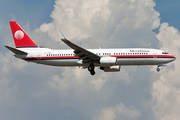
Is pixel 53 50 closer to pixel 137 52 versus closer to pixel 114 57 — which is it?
pixel 114 57

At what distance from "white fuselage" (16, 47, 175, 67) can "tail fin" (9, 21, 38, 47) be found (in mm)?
3420

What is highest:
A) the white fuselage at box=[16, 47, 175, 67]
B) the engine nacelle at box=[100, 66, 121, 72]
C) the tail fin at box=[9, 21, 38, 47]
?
the tail fin at box=[9, 21, 38, 47]

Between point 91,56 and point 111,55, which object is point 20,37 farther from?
point 111,55

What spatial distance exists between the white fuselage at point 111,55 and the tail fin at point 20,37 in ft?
11.2

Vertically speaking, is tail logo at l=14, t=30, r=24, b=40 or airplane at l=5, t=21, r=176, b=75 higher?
tail logo at l=14, t=30, r=24, b=40

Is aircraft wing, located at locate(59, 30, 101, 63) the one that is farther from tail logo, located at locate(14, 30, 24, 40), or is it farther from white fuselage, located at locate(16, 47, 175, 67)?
tail logo, located at locate(14, 30, 24, 40)

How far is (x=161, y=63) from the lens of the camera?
5672cm

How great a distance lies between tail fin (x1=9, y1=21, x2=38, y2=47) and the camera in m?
63.4

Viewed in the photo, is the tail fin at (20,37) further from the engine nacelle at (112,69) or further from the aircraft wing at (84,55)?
the engine nacelle at (112,69)

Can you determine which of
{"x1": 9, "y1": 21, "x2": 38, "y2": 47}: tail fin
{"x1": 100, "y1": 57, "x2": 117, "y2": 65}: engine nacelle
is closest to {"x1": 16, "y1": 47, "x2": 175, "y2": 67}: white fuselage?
{"x1": 100, "y1": 57, "x2": 117, "y2": 65}: engine nacelle

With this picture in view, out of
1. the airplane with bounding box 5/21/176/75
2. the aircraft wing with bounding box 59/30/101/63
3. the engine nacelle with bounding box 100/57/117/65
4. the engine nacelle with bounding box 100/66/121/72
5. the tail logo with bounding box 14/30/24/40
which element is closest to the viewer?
the aircraft wing with bounding box 59/30/101/63

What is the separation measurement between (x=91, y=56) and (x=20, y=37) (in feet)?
57.2

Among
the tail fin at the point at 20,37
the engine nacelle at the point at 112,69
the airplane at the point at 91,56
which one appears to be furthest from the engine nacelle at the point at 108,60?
the tail fin at the point at 20,37

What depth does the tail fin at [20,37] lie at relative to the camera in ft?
208
